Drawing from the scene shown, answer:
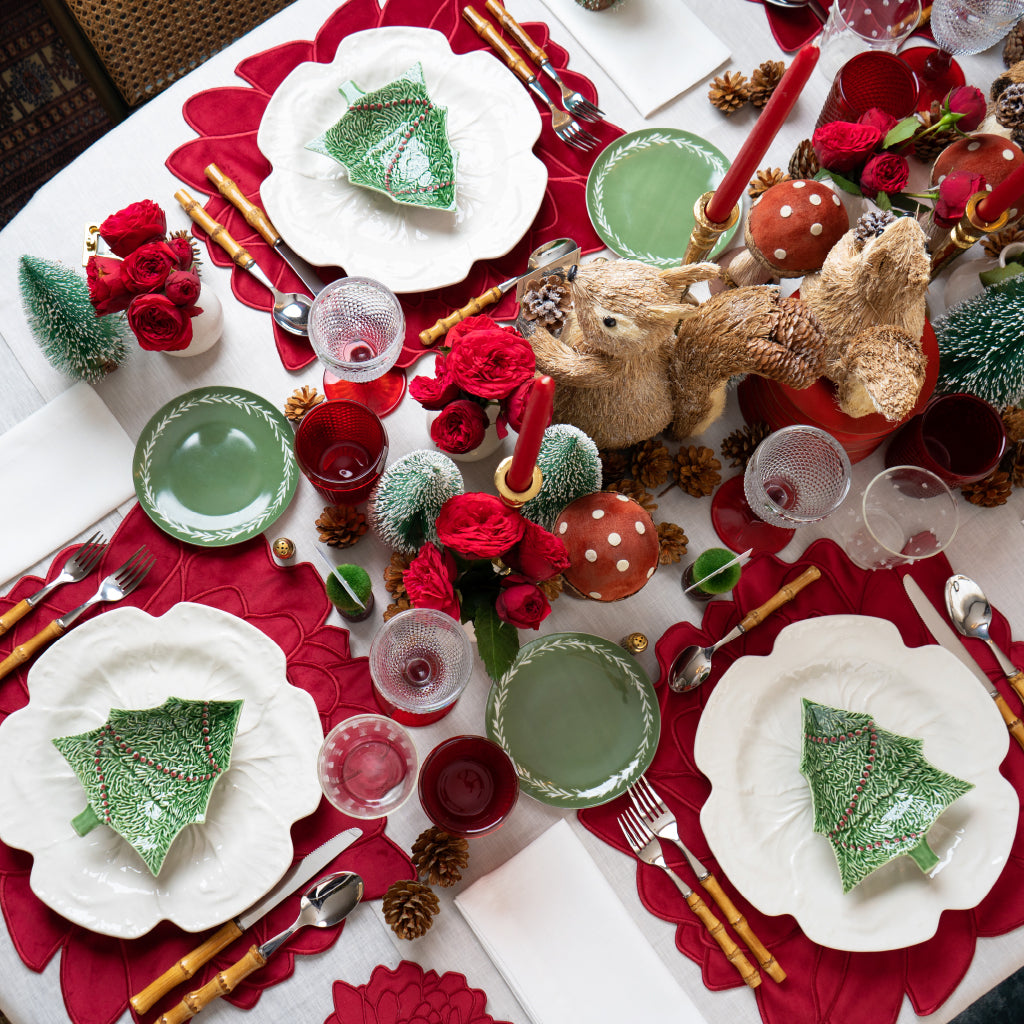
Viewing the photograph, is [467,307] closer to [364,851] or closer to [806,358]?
[806,358]

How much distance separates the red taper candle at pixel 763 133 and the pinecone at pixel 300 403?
525 millimetres

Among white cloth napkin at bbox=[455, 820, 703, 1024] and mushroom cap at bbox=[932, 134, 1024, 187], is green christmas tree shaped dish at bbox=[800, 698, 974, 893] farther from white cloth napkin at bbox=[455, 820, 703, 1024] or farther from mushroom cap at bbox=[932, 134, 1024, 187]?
mushroom cap at bbox=[932, 134, 1024, 187]

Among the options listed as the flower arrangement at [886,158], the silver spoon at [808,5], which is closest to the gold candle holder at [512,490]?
the flower arrangement at [886,158]

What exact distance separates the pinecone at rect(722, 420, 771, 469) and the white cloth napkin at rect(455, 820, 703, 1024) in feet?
1.73

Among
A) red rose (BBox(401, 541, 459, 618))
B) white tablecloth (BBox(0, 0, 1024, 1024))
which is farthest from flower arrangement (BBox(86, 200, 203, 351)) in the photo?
red rose (BBox(401, 541, 459, 618))

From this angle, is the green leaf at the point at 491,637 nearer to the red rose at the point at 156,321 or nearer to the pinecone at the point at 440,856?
the pinecone at the point at 440,856

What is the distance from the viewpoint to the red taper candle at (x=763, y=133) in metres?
0.63

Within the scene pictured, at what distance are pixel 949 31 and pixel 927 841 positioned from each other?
1.08 meters

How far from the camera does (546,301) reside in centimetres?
92

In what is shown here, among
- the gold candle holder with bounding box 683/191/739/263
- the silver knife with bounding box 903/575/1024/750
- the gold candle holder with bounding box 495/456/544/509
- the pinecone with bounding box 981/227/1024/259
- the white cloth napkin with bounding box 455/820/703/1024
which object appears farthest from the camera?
the pinecone with bounding box 981/227/1024/259

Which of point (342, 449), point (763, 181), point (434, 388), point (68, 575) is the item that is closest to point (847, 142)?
point (763, 181)

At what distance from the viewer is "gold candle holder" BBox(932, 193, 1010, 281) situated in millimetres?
890

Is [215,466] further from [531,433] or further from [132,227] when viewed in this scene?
[531,433]

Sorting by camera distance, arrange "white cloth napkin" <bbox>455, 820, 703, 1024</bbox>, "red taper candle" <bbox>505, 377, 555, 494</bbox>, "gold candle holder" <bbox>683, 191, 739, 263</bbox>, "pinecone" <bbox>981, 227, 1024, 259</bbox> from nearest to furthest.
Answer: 1. "red taper candle" <bbox>505, 377, 555, 494</bbox>
2. "gold candle holder" <bbox>683, 191, 739, 263</bbox>
3. "white cloth napkin" <bbox>455, 820, 703, 1024</bbox>
4. "pinecone" <bbox>981, 227, 1024, 259</bbox>
